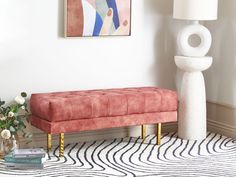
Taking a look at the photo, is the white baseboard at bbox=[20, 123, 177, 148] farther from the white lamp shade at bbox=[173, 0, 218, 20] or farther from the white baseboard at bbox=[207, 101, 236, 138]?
the white lamp shade at bbox=[173, 0, 218, 20]

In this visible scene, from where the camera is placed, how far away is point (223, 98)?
18.8 ft

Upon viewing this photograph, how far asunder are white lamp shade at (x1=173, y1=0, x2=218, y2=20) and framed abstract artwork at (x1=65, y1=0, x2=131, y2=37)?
516 millimetres

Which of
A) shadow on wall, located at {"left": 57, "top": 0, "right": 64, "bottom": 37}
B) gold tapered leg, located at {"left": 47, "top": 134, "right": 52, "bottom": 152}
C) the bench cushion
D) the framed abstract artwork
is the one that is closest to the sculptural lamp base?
the bench cushion

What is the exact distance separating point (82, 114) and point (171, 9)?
171cm

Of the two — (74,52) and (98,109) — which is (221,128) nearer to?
(98,109)

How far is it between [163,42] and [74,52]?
1053 millimetres

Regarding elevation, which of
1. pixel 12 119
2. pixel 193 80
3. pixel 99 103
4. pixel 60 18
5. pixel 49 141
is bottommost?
pixel 49 141

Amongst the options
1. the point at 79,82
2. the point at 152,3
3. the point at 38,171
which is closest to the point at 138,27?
the point at 152,3

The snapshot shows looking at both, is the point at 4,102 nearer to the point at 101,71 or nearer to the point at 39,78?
the point at 39,78

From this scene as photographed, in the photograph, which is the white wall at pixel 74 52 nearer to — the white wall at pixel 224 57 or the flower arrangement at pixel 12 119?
the flower arrangement at pixel 12 119

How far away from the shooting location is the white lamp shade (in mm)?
5148


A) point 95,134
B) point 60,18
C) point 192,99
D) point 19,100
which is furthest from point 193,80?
point 19,100

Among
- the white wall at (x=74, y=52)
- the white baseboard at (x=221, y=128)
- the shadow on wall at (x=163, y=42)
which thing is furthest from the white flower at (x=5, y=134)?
the white baseboard at (x=221, y=128)

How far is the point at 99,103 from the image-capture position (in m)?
4.71
